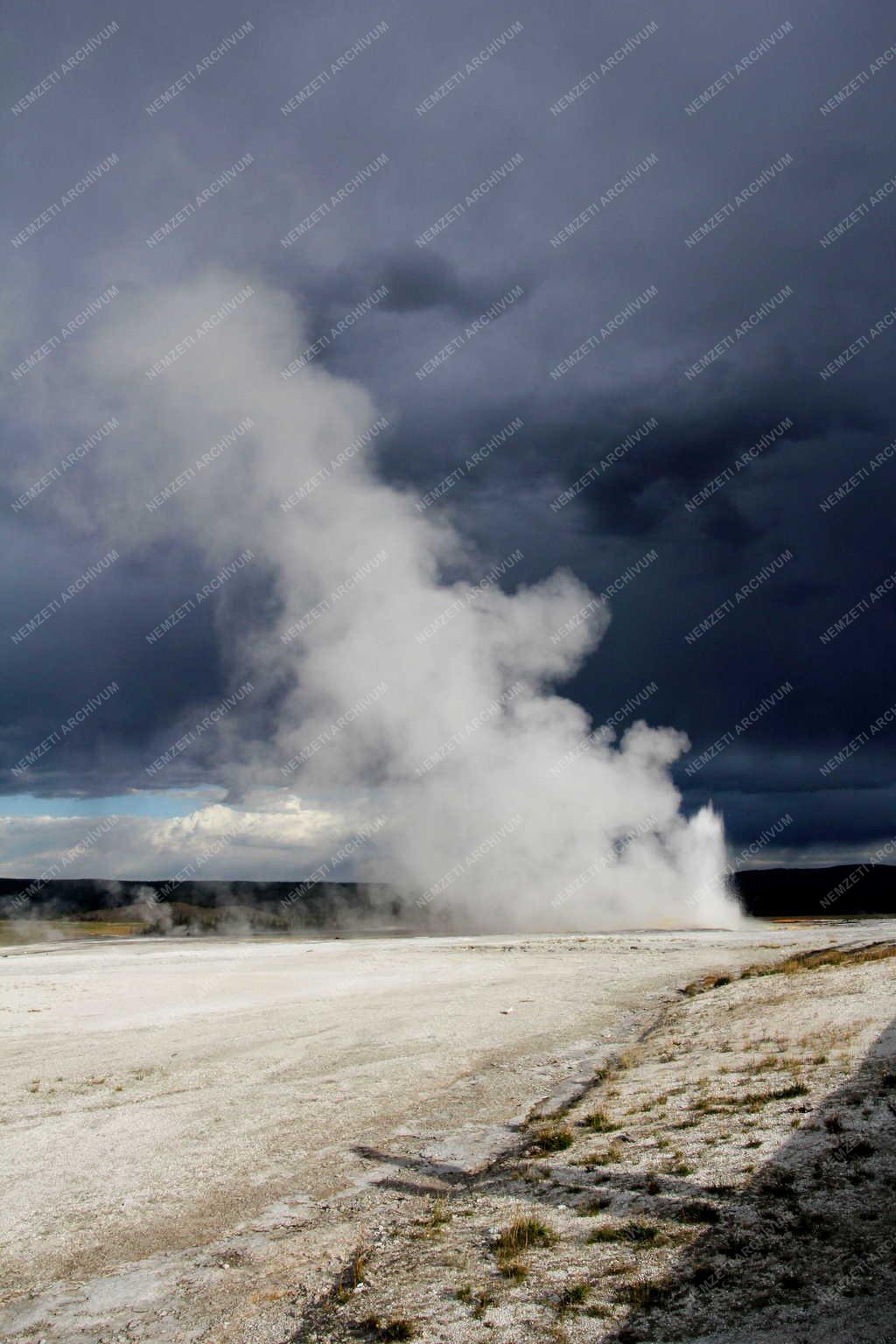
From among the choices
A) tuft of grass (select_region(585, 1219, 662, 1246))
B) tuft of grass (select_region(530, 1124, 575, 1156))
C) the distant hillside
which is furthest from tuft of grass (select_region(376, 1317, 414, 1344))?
the distant hillside

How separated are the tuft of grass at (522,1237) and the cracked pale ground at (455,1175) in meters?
0.16

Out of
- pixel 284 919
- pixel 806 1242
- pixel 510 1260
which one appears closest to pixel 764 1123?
pixel 806 1242

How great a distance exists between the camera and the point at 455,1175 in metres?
13.6

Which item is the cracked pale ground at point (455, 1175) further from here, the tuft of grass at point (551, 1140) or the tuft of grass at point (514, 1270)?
the tuft of grass at point (551, 1140)

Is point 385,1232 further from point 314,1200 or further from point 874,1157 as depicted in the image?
point 874,1157

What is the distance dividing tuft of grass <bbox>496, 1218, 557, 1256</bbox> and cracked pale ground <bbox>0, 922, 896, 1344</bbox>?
0.16 meters

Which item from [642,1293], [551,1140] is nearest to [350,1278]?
[642,1293]

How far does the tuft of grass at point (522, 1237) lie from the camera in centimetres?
1016

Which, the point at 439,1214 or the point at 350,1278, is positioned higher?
the point at 350,1278

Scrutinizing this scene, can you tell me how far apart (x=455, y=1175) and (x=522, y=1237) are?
3434 mm

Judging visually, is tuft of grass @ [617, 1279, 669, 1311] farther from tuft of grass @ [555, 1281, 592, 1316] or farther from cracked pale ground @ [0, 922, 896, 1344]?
tuft of grass @ [555, 1281, 592, 1316]

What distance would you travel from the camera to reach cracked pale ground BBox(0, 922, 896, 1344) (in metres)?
8.91

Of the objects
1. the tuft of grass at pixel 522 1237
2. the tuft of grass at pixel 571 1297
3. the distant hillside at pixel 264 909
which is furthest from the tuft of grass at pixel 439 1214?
the distant hillside at pixel 264 909

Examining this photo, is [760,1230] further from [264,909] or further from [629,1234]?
[264,909]
